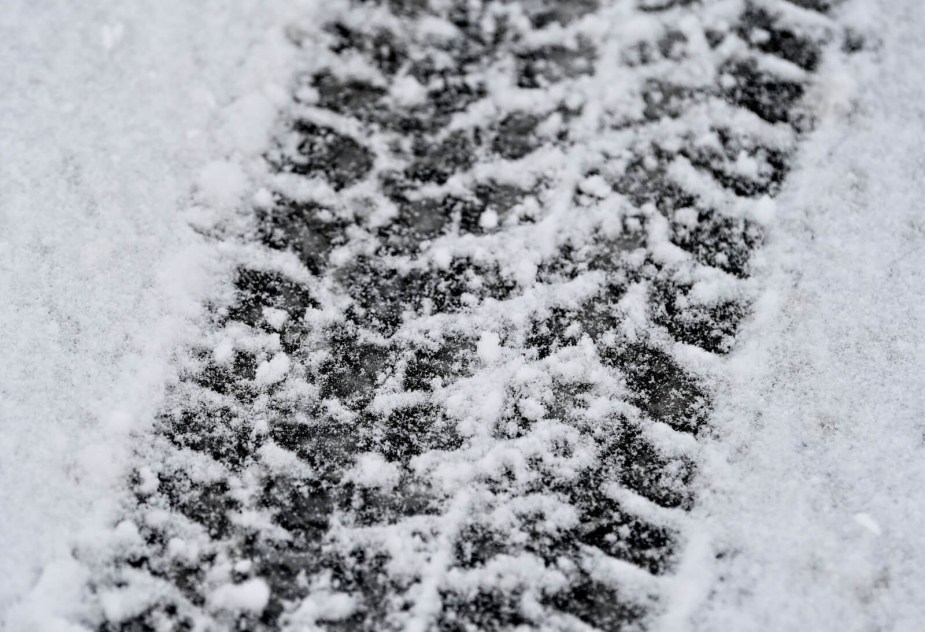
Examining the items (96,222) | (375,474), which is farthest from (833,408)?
(96,222)

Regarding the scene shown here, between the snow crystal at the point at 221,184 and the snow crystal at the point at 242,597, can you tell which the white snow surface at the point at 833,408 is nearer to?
the snow crystal at the point at 242,597

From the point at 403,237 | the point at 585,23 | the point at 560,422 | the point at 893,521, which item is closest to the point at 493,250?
the point at 403,237

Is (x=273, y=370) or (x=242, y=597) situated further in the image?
(x=273, y=370)

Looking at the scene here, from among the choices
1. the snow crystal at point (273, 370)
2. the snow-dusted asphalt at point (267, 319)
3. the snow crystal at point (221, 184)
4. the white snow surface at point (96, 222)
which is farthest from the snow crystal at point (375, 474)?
the snow crystal at point (221, 184)

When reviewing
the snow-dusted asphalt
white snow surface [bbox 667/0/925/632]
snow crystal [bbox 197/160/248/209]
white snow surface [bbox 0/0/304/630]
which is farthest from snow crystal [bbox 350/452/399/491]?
snow crystal [bbox 197/160/248/209]

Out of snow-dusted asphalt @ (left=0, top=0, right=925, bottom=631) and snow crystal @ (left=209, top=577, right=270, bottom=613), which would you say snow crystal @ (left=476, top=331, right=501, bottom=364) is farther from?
snow crystal @ (left=209, top=577, right=270, bottom=613)

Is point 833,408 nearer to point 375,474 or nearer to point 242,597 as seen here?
point 375,474

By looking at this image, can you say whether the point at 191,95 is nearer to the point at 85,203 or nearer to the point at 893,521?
the point at 85,203
